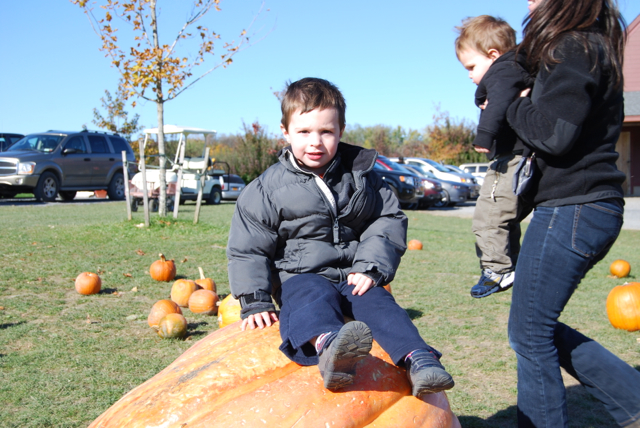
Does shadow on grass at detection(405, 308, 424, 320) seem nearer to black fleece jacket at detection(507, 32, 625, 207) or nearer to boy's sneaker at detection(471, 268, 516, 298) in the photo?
boy's sneaker at detection(471, 268, 516, 298)

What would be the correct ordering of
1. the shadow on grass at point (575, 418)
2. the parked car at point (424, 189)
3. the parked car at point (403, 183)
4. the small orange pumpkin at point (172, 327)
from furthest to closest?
the parked car at point (424, 189) → the parked car at point (403, 183) → the small orange pumpkin at point (172, 327) → the shadow on grass at point (575, 418)

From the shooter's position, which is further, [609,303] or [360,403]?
[609,303]

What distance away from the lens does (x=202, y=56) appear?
38.4 feet

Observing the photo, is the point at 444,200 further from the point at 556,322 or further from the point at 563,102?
the point at 563,102

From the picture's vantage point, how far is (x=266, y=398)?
2115 millimetres

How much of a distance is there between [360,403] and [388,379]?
18 cm

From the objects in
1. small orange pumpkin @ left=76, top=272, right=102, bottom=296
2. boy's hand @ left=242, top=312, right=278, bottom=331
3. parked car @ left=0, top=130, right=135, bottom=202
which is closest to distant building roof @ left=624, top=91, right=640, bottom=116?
parked car @ left=0, top=130, right=135, bottom=202

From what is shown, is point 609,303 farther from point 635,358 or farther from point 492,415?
point 492,415

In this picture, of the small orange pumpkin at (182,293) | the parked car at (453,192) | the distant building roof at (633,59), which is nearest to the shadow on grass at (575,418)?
the small orange pumpkin at (182,293)

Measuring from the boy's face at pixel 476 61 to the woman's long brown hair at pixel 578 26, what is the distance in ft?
1.54

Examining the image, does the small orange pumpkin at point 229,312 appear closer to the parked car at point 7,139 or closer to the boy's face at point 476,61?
the boy's face at point 476,61

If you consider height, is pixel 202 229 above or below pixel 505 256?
below

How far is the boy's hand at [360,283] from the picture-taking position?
2.38 metres

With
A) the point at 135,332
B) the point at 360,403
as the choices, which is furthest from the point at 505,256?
the point at 135,332
